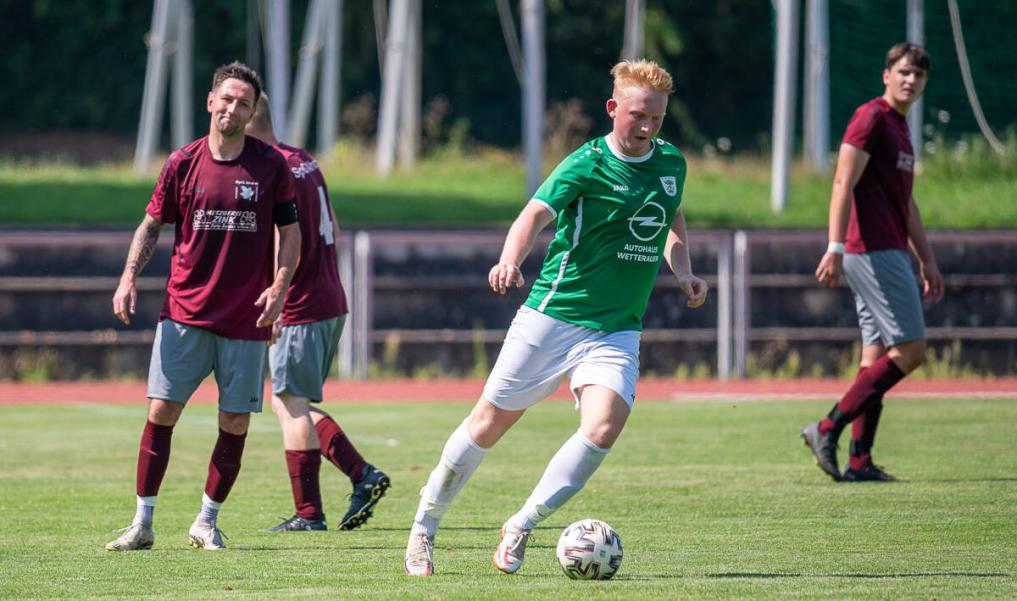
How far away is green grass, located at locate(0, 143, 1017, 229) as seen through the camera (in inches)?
1026

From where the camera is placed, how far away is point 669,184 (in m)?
7.12

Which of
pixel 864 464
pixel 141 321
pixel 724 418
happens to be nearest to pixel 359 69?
pixel 141 321

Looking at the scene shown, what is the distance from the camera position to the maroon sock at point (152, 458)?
8.12 m

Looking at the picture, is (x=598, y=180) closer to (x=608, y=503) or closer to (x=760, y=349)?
(x=608, y=503)

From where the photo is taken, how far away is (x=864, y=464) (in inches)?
410

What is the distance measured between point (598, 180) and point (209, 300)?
6.86 feet

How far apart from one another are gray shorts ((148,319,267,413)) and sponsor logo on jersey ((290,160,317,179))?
123 centimetres

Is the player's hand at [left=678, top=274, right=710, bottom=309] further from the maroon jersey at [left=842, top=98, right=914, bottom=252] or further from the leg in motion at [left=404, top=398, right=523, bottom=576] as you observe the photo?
the maroon jersey at [left=842, top=98, right=914, bottom=252]

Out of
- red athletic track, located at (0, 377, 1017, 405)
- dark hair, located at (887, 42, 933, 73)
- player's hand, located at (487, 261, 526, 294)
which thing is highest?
dark hair, located at (887, 42, 933, 73)

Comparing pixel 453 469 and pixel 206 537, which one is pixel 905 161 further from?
pixel 206 537

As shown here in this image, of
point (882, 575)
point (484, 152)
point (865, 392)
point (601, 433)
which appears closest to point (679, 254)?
point (601, 433)

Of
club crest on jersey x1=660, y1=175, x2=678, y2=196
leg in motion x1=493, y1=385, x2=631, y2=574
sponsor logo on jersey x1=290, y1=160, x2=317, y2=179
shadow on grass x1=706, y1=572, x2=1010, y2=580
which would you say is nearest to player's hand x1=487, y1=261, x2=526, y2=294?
leg in motion x1=493, y1=385, x2=631, y2=574

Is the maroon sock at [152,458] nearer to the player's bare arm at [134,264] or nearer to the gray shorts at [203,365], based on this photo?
the gray shorts at [203,365]

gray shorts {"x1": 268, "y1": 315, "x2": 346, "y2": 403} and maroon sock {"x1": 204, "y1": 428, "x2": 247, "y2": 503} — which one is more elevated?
gray shorts {"x1": 268, "y1": 315, "x2": 346, "y2": 403}
